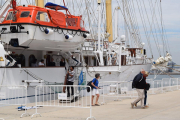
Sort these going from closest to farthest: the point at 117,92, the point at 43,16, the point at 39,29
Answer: the point at 39,29
the point at 117,92
the point at 43,16

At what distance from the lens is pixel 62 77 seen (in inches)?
682

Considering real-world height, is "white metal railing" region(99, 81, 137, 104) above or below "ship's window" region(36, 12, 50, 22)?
below

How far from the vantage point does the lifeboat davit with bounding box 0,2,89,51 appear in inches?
564

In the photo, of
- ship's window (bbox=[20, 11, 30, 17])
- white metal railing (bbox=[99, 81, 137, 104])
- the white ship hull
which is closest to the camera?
the white ship hull

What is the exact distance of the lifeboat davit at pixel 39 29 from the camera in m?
14.3

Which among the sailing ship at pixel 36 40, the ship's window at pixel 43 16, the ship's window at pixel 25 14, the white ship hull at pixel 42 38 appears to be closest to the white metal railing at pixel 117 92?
the sailing ship at pixel 36 40

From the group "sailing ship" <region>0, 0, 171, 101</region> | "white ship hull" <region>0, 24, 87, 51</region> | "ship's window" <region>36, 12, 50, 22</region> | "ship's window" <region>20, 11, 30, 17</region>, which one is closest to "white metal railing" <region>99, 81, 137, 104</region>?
"sailing ship" <region>0, 0, 171, 101</region>

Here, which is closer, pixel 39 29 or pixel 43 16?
pixel 39 29

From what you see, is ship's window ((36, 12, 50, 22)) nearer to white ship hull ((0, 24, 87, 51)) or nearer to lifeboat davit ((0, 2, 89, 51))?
lifeboat davit ((0, 2, 89, 51))

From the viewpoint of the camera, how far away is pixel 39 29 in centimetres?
1460

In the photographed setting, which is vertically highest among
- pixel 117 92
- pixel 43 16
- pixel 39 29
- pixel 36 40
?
pixel 43 16

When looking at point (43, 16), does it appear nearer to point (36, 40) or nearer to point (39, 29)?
point (39, 29)

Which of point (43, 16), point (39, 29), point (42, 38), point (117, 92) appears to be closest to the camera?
point (39, 29)

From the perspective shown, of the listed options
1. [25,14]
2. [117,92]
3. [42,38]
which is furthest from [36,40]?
[117,92]
